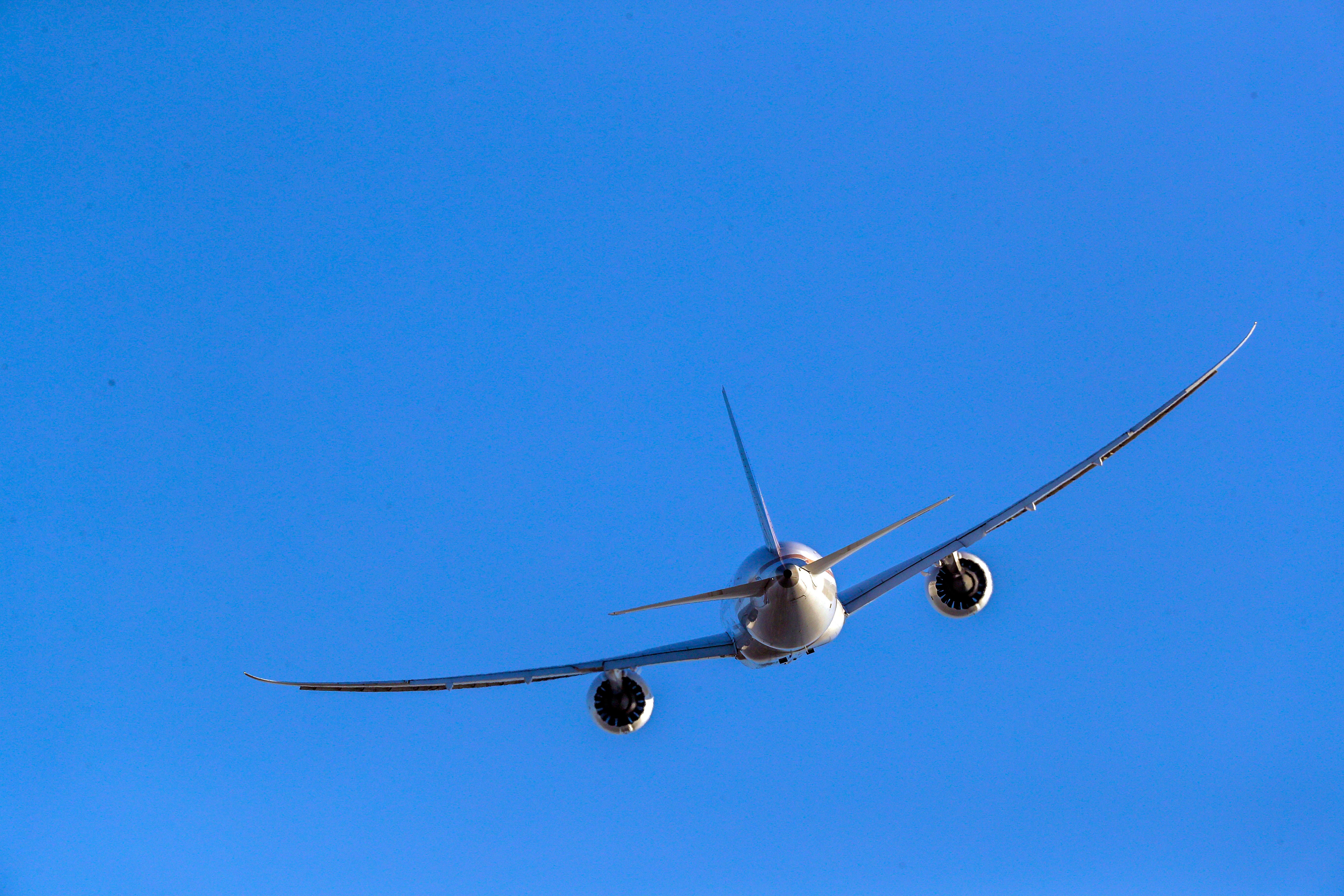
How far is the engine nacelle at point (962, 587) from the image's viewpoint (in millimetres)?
37500

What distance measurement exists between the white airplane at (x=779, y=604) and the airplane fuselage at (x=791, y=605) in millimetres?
35

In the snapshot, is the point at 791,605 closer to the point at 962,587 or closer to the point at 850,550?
the point at 850,550

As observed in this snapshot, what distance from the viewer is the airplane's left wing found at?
1252 inches

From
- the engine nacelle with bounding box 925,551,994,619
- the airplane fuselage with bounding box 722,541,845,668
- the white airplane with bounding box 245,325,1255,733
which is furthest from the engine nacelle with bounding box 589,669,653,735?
the engine nacelle with bounding box 925,551,994,619

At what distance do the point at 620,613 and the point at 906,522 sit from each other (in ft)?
28.8

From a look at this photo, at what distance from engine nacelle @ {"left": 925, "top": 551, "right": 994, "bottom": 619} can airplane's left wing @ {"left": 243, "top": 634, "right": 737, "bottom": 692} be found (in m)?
11.6

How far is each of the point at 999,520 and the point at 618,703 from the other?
57.5 feet

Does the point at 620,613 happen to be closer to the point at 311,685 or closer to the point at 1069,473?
the point at 311,685

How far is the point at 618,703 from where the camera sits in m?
35.9

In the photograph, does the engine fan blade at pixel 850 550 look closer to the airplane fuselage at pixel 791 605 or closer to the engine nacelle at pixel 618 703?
the airplane fuselage at pixel 791 605

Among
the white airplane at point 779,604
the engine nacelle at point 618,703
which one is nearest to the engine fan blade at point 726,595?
the white airplane at point 779,604

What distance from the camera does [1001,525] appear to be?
106 ft

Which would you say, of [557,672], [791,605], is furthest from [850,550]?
[557,672]

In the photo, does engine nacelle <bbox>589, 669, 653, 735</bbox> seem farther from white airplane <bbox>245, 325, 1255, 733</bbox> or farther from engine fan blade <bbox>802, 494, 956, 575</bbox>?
engine fan blade <bbox>802, 494, 956, 575</bbox>
